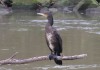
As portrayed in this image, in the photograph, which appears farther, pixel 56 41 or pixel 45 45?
pixel 45 45

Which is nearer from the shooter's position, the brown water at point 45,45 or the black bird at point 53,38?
the black bird at point 53,38

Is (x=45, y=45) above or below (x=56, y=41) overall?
below

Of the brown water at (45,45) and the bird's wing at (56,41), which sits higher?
the bird's wing at (56,41)

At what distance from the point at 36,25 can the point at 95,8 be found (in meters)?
15.1

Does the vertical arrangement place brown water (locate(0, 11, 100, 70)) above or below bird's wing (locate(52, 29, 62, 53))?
below

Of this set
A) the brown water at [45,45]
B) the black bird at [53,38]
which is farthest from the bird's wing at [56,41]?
→ the brown water at [45,45]

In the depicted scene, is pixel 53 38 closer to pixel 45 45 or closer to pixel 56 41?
A: pixel 56 41

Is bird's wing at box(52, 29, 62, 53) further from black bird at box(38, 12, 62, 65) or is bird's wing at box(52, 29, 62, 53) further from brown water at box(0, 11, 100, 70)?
brown water at box(0, 11, 100, 70)

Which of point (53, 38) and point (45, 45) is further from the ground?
point (53, 38)

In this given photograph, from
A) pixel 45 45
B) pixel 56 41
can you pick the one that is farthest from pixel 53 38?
pixel 45 45

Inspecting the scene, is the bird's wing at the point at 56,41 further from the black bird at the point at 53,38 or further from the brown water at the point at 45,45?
the brown water at the point at 45,45

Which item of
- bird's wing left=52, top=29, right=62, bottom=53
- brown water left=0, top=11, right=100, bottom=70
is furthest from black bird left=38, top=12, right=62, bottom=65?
brown water left=0, top=11, right=100, bottom=70

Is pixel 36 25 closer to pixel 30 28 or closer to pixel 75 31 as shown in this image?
pixel 30 28

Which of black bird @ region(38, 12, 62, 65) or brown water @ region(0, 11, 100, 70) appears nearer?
black bird @ region(38, 12, 62, 65)
